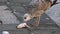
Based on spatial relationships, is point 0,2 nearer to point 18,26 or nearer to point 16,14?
point 16,14

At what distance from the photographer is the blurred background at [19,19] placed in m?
6.18

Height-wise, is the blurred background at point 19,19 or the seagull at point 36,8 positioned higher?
the seagull at point 36,8

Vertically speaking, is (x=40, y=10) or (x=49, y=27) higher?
(x=40, y=10)

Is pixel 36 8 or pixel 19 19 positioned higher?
pixel 36 8

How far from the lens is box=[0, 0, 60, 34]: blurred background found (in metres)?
6.18

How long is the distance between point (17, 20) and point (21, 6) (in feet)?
4.94

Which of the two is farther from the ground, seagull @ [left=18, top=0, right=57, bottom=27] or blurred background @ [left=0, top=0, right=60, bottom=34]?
seagull @ [left=18, top=0, right=57, bottom=27]

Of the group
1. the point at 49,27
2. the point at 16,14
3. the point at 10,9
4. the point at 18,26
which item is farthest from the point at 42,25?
the point at 10,9

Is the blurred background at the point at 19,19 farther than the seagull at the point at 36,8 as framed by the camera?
Yes

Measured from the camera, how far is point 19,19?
6.93 metres

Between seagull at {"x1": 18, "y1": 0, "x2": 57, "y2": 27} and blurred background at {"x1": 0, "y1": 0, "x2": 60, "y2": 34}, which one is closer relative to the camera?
seagull at {"x1": 18, "y1": 0, "x2": 57, "y2": 27}

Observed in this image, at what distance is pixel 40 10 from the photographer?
6.02m

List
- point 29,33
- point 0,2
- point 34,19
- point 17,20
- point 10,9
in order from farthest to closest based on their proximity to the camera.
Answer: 1. point 0,2
2. point 10,9
3. point 17,20
4. point 34,19
5. point 29,33

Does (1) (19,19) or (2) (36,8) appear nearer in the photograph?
(2) (36,8)
